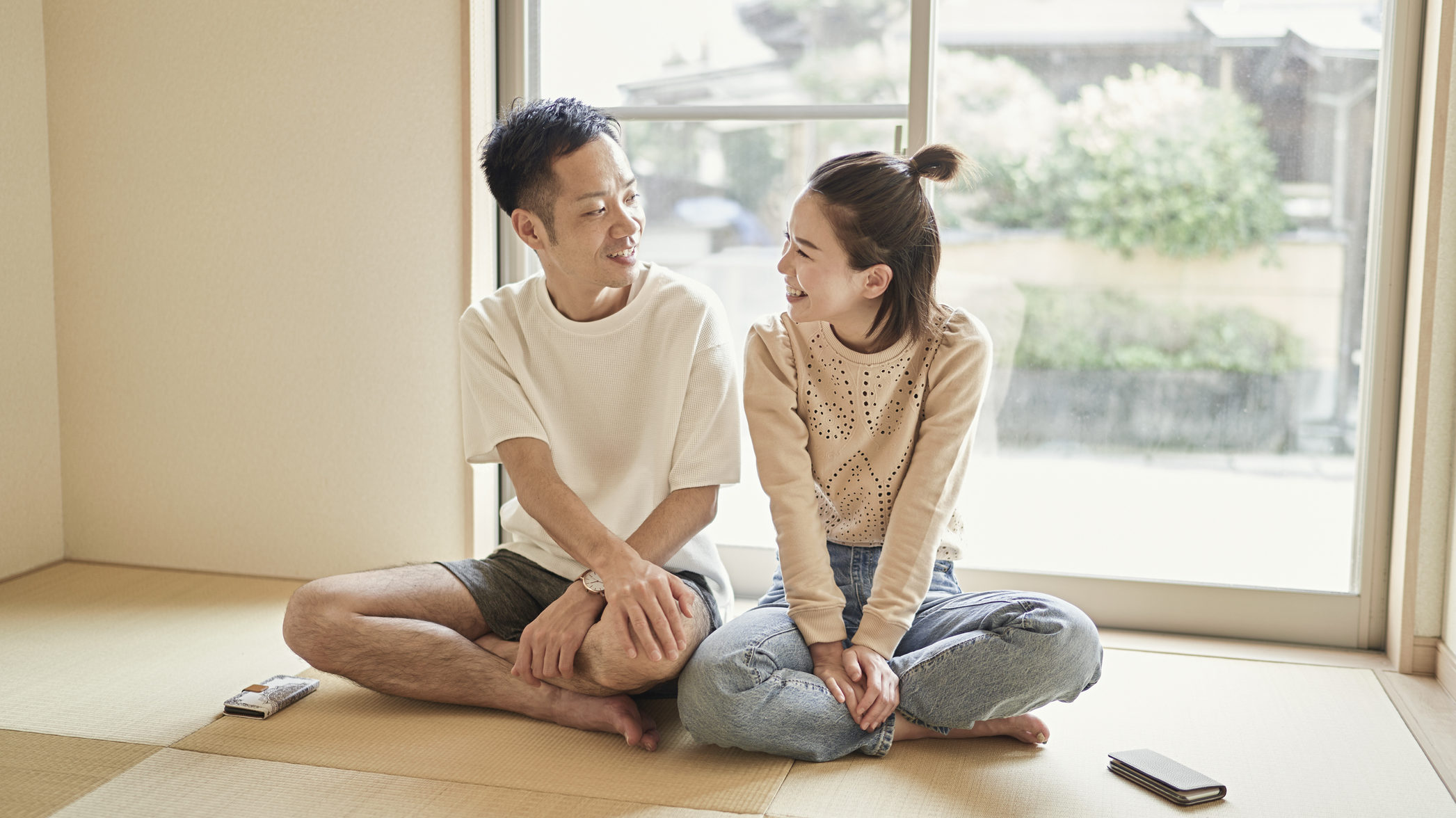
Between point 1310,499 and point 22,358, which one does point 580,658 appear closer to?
point 1310,499

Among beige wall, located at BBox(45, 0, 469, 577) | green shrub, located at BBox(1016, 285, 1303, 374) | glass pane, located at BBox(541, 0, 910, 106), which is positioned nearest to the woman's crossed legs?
green shrub, located at BBox(1016, 285, 1303, 374)

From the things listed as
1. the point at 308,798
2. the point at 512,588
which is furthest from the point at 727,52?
the point at 308,798

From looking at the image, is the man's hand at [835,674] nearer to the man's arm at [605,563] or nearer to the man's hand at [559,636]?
the man's arm at [605,563]

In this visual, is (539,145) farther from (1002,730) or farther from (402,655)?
(1002,730)

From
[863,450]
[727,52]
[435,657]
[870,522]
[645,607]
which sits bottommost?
[435,657]

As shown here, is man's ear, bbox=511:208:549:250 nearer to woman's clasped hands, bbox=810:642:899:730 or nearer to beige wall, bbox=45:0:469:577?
beige wall, bbox=45:0:469:577

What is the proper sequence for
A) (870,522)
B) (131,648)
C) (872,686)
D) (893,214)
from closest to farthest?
(872,686) → (893,214) → (870,522) → (131,648)

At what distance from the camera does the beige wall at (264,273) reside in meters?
2.56

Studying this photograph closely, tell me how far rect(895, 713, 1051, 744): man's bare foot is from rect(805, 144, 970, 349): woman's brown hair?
630 mm

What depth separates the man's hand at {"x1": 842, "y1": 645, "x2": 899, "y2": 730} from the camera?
1.68 m

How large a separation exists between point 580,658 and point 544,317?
0.62 meters

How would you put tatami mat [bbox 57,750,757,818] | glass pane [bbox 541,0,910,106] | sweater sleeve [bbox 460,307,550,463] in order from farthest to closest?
1. glass pane [bbox 541,0,910,106]
2. sweater sleeve [bbox 460,307,550,463]
3. tatami mat [bbox 57,750,757,818]

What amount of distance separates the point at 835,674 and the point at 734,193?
1.20 m

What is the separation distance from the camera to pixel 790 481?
6.02 ft
